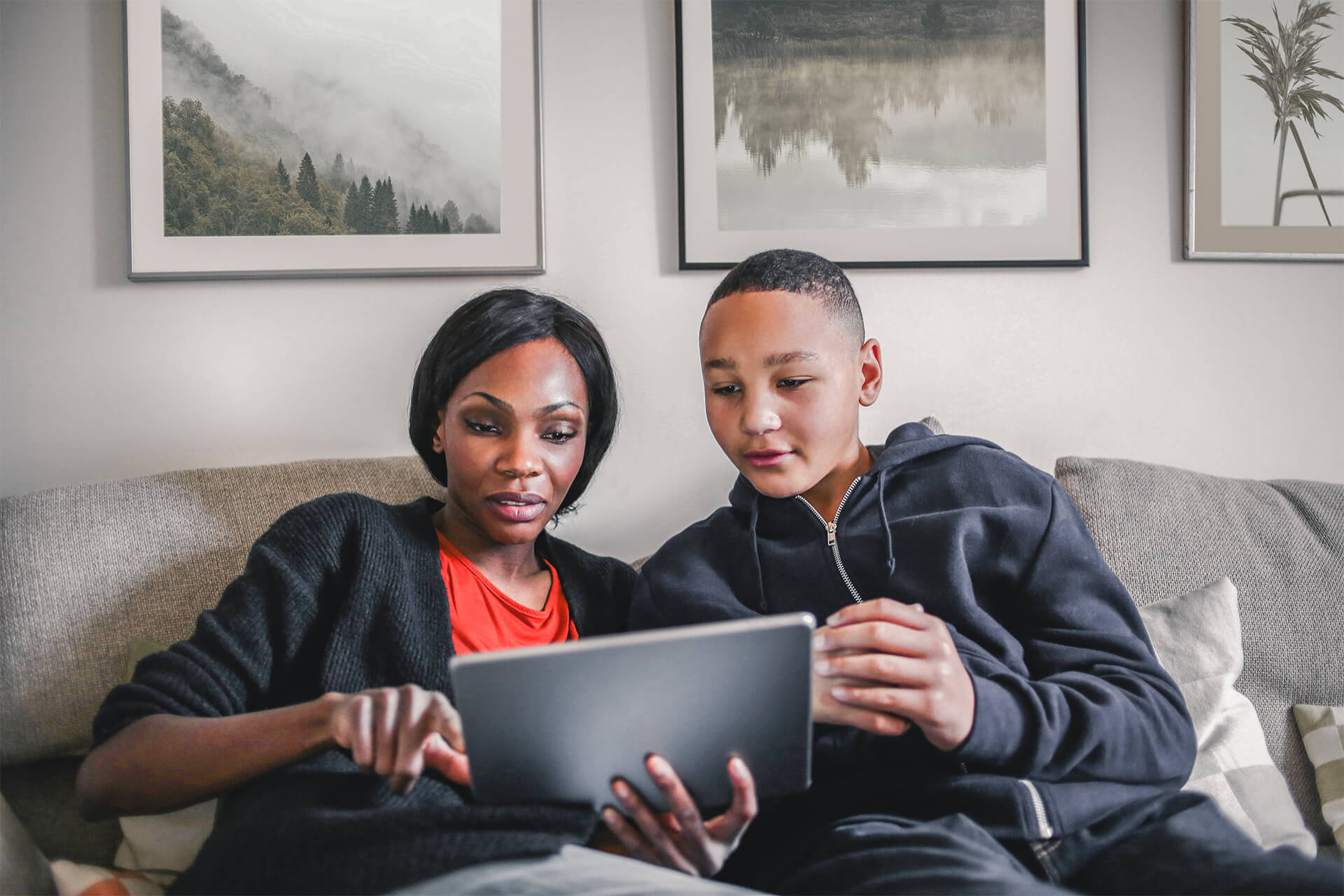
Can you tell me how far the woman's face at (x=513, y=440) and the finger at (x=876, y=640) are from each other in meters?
0.48

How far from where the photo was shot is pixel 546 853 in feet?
2.57

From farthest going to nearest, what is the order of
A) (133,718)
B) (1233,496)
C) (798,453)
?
(1233,496) < (798,453) < (133,718)

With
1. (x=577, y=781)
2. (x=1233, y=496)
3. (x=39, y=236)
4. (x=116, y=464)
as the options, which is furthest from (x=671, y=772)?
(x=39, y=236)

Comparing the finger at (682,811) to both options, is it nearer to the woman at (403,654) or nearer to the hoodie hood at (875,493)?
the woman at (403,654)

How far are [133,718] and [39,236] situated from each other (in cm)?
111

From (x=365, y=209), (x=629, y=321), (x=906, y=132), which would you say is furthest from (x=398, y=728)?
(x=906, y=132)

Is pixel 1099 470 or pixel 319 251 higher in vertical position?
pixel 319 251

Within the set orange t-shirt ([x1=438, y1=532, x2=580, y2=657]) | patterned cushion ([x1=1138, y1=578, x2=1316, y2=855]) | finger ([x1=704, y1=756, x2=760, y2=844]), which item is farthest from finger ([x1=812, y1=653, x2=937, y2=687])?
patterned cushion ([x1=1138, y1=578, x2=1316, y2=855])

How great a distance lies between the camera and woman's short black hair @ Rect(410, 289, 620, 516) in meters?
1.17

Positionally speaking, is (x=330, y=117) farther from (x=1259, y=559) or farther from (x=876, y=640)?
(x=1259, y=559)

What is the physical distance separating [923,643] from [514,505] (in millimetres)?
564

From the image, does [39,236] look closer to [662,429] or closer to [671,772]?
[662,429]

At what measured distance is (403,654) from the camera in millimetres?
1005

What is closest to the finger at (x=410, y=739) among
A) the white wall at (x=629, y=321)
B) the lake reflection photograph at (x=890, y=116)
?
the white wall at (x=629, y=321)
